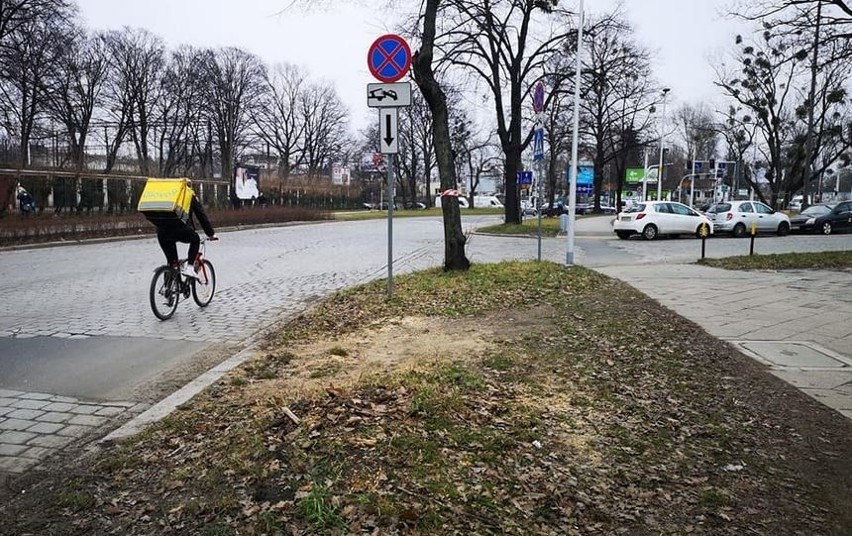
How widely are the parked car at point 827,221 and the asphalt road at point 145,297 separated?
6.72 m

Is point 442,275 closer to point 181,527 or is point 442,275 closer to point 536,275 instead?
point 536,275

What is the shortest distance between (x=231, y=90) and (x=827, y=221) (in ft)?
167

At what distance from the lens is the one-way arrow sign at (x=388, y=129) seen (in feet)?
27.2

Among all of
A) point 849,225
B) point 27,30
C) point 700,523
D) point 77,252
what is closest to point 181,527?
point 700,523

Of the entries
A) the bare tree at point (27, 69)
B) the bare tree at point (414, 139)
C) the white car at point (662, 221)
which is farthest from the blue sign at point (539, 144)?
the bare tree at point (414, 139)

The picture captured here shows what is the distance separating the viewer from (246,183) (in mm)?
44281

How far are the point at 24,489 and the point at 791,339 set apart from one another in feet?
23.4

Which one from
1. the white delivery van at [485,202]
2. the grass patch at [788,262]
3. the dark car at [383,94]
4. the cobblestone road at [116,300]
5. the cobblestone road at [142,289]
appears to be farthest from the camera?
the white delivery van at [485,202]

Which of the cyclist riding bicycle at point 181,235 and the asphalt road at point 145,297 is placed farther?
the cyclist riding bicycle at point 181,235

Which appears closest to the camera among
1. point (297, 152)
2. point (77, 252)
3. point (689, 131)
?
point (77, 252)

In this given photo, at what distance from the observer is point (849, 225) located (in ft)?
90.8

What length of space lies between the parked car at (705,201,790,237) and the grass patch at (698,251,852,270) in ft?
33.4

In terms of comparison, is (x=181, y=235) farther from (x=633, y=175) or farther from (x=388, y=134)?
(x=633, y=175)

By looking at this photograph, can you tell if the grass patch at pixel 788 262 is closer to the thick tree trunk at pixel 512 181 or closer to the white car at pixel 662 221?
the white car at pixel 662 221
